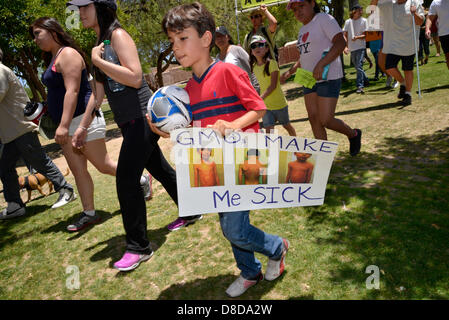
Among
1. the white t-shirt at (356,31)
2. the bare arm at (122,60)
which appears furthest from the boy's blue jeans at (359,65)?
the bare arm at (122,60)

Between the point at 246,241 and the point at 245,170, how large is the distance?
21.3 inches

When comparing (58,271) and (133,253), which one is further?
(58,271)

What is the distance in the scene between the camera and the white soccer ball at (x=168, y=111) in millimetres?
2242

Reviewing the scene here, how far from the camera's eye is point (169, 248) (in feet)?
11.8

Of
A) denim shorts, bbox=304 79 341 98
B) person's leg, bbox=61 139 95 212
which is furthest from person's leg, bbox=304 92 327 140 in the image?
person's leg, bbox=61 139 95 212

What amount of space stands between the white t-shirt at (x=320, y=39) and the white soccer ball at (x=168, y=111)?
2.65m

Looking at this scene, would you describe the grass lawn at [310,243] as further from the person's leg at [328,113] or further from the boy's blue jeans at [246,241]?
the person's leg at [328,113]

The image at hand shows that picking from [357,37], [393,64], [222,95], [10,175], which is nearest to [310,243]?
[222,95]

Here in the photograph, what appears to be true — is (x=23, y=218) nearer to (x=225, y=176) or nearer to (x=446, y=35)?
(x=225, y=176)

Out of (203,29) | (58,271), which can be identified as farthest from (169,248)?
(203,29)

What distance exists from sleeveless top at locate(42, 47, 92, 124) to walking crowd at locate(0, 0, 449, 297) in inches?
0.5

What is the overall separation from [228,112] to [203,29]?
59cm

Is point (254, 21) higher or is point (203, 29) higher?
point (254, 21)
